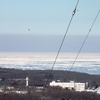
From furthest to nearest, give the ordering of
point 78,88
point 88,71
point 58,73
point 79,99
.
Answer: point 88,71 → point 58,73 → point 78,88 → point 79,99

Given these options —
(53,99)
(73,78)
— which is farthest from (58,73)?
(53,99)

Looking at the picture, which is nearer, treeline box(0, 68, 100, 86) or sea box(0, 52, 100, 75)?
treeline box(0, 68, 100, 86)

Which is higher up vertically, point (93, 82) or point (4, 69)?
point (4, 69)

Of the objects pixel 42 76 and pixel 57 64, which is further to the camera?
pixel 57 64

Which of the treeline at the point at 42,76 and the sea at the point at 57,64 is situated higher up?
the sea at the point at 57,64

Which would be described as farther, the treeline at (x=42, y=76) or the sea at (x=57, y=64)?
the sea at (x=57, y=64)

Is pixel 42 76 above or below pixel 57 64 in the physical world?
below

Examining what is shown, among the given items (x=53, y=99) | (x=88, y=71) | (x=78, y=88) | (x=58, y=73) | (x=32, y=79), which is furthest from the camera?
(x=88, y=71)

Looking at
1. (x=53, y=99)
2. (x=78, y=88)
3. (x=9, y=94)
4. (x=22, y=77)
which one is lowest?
(x=53, y=99)

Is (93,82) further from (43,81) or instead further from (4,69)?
(4,69)

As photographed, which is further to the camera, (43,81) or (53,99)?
(43,81)

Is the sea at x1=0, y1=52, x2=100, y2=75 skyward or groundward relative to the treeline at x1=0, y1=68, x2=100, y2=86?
skyward
